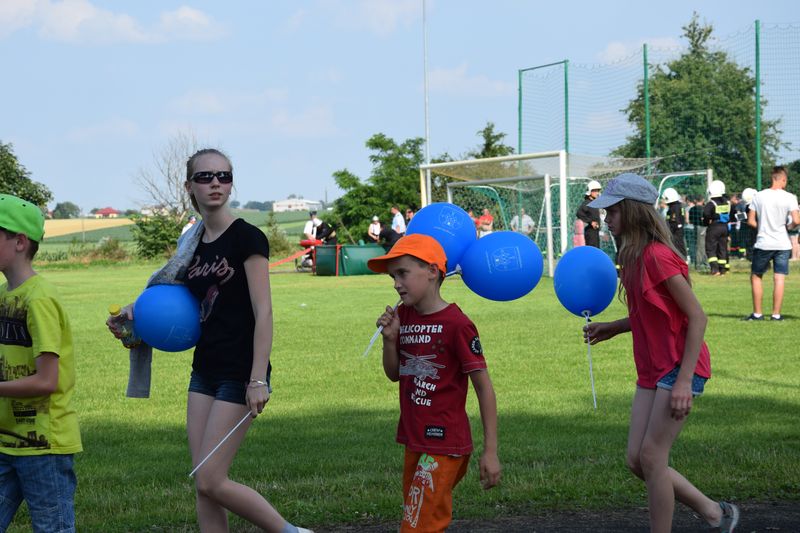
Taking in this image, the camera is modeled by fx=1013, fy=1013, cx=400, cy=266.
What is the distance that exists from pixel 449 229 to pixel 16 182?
183ft

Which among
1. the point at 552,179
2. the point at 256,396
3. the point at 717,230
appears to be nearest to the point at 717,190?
the point at 717,230

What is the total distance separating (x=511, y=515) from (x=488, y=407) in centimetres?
187

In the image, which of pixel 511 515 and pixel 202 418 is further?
pixel 511 515

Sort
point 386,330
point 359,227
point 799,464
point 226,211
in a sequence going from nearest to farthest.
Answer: point 386,330, point 226,211, point 799,464, point 359,227

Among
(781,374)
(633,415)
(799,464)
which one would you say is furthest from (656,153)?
(633,415)

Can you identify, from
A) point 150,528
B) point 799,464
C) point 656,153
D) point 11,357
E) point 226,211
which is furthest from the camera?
point 656,153

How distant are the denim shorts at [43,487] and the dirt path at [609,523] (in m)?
1.81

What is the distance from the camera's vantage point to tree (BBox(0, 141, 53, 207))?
55812 mm

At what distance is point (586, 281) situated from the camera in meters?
5.48

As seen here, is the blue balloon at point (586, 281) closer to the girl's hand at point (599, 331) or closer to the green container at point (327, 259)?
the girl's hand at point (599, 331)

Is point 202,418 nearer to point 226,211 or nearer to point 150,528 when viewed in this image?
point 226,211

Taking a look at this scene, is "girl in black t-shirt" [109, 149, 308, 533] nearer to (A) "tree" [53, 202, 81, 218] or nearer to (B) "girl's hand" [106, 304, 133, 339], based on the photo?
(B) "girl's hand" [106, 304, 133, 339]

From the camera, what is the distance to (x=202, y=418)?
4.38 metres

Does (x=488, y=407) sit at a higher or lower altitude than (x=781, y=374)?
higher
